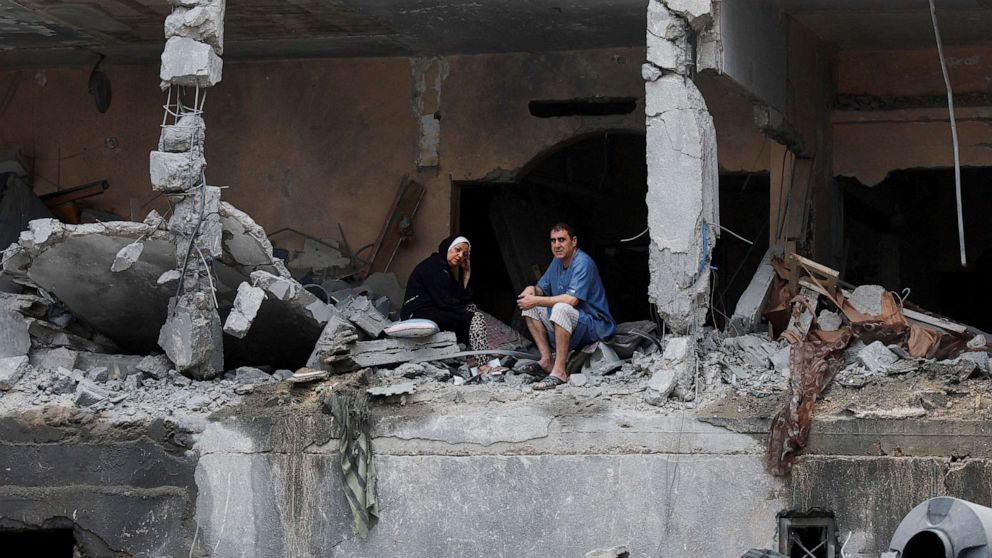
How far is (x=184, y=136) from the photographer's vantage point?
34.0 ft

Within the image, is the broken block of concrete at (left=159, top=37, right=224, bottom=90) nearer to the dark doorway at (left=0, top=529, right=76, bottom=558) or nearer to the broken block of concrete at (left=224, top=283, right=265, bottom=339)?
the broken block of concrete at (left=224, top=283, right=265, bottom=339)

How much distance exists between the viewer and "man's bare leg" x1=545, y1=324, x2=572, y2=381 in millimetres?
10250

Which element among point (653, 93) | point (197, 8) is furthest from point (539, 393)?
point (197, 8)

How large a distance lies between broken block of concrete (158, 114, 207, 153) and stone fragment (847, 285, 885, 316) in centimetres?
478

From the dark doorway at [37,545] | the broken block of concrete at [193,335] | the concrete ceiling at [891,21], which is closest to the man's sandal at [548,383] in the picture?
the broken block of concrete at [193,335]

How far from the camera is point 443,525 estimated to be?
9.70 meters

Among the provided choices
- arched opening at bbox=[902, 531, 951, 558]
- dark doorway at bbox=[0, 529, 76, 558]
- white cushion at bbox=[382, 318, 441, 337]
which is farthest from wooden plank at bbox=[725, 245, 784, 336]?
dark doorway at bbox=[0, 529, 76, 558]

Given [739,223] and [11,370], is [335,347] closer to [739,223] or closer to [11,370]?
[11,370]

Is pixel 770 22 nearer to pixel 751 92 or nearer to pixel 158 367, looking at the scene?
pixel 751 92

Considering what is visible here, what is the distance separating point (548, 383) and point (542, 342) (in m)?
0.53

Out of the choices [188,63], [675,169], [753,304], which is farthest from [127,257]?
[753,304]

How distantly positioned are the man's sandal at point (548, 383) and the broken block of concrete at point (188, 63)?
118 inches

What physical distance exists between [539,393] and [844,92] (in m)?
4.93

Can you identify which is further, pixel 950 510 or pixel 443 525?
pixel 443 525
